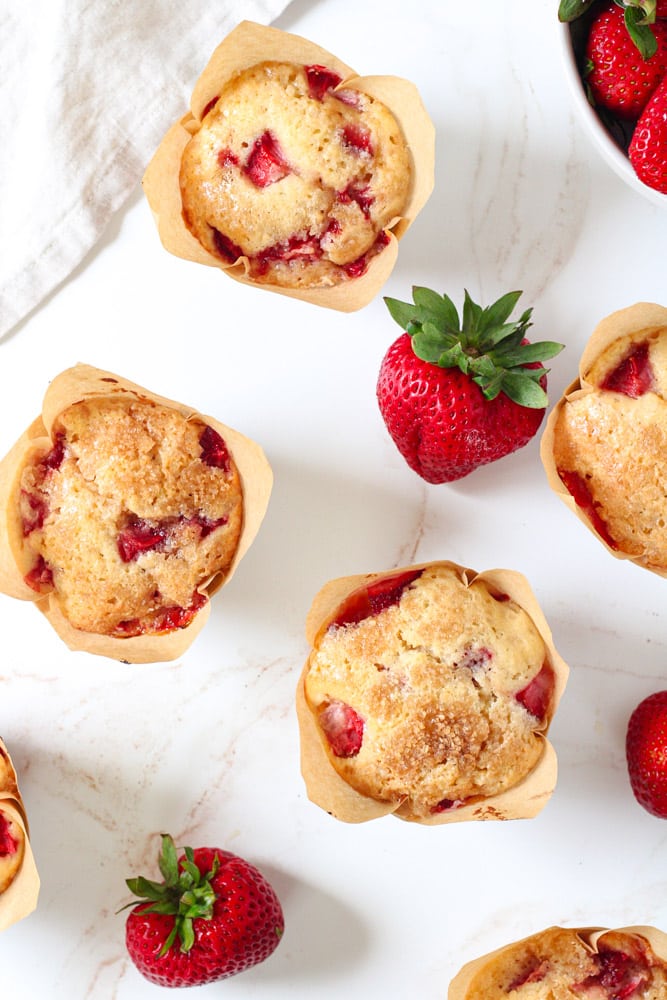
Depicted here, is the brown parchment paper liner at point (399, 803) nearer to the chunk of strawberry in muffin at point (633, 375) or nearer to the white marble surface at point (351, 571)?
the white marble surface at point (351, 571)

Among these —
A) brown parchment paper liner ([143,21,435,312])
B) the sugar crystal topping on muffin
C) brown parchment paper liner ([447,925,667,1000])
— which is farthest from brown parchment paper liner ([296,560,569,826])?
brown parchment paper liner ([143,21,435,312])

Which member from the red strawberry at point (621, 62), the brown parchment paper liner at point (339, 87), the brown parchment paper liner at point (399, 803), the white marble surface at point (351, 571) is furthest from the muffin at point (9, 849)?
the red strawberry at point (621, 62)

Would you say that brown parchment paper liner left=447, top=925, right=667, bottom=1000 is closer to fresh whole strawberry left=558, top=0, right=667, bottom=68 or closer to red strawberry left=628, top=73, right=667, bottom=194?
red strawberry left=628, top=73, right=667, bottom=194

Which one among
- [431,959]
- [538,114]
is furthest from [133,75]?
[431,959]

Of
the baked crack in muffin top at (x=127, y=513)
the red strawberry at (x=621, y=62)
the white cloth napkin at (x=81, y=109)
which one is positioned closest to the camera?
the red strawberry at (x=621, y=62)

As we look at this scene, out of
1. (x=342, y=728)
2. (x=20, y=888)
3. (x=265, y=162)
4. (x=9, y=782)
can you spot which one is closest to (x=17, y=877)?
(x=20, y=888)

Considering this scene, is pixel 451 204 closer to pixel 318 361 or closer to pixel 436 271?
pixel 436 271
